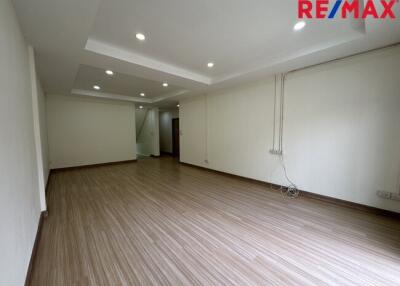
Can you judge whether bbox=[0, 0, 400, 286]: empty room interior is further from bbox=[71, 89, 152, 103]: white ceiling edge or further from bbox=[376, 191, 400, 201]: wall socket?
bbox=[71, 89, 152, 103]: white ceiling edge

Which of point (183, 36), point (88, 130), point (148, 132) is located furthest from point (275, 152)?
point (148, 132)

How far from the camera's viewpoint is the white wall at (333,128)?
8.23 ft

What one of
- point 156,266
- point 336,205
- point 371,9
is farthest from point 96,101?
point 336,205

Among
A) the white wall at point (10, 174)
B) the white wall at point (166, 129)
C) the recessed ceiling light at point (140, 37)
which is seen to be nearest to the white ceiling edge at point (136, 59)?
the recessed ceiling light at point (140, 37)

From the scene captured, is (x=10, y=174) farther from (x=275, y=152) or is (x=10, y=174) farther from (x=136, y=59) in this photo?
(x=275, y=152)

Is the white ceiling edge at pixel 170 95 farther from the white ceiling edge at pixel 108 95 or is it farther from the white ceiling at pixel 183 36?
the white ceiling at pixel 183 36

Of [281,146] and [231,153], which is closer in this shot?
[281,146]

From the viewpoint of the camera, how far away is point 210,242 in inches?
79.0

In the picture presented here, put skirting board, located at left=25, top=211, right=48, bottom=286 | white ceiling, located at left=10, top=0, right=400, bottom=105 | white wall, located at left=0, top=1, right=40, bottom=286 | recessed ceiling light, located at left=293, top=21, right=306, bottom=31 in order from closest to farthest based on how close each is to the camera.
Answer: white wall, located at left=0, top=1, right=40, bottom=286 < skirting board, located at left=25, top=211, right=48, bottom=286 < white ceiling, located at left=10, top=0, right=400, bottom=105 < recessed ceiling light, located at left=293, top=21, right=306, bottom=31

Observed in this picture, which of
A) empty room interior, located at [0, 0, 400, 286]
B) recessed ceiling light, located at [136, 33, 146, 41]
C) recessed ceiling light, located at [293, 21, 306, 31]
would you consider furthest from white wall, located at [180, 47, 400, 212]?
recessed ceiling light, located at [136, 33, 146, 41]

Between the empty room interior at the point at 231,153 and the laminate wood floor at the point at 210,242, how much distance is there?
0.06 feet

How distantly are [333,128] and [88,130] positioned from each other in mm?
7295

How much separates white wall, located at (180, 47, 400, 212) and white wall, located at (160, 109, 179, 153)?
4.92 m

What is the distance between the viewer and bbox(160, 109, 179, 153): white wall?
8895 mm
